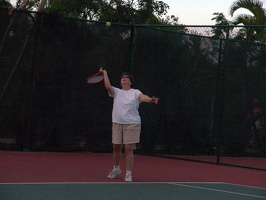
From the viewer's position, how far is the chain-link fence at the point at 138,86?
13.7m

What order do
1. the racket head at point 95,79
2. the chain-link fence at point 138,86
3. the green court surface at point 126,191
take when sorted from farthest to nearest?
the chain-link fence at point 138,86 → the racket head at point 95,79 → the green court surface at point 126,191

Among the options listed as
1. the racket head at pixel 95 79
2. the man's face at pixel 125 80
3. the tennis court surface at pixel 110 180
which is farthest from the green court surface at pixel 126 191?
the racket head at pixel 95 79

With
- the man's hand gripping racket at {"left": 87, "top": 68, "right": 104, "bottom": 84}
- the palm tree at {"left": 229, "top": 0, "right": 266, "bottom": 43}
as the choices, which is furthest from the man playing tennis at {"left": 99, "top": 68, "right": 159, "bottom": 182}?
the palm tree at {"left": 229, "top": 0, "right": 266, "bottom": 43}

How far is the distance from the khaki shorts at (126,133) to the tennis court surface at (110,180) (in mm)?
561

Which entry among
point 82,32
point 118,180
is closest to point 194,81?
point 82,32

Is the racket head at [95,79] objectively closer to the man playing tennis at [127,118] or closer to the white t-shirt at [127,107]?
the man playing tennis at [127,118]

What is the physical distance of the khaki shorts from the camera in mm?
10303

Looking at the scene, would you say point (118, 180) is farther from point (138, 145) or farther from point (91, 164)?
point (138, 145)

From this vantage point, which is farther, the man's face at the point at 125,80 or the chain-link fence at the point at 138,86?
the chain-link fence at the point at 138,86

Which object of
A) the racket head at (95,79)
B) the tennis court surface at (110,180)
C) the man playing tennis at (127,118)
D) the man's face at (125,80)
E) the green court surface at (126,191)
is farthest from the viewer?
the racket head at (95,79)

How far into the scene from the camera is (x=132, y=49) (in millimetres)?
14719

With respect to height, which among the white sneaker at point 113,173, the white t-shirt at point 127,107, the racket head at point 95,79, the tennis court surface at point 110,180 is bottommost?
the tennis court surface at point 110,180

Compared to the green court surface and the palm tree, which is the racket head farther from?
the palm tree

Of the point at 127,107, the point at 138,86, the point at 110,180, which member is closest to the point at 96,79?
the point at 127,107
